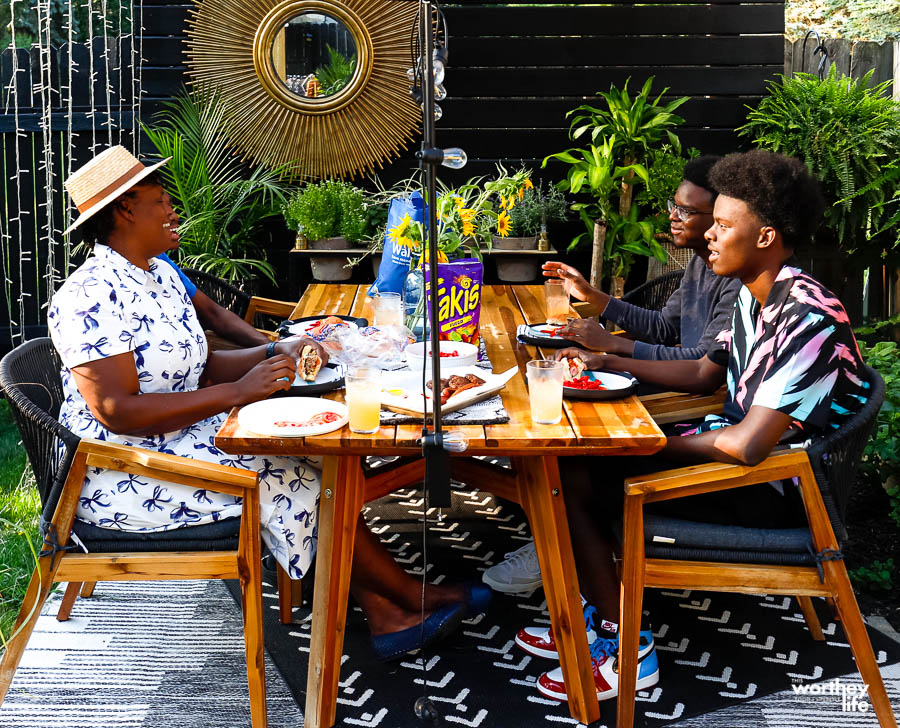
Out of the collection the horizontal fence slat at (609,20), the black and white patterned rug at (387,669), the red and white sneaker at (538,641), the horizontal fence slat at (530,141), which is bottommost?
the black and white patterned rug at (387,669)

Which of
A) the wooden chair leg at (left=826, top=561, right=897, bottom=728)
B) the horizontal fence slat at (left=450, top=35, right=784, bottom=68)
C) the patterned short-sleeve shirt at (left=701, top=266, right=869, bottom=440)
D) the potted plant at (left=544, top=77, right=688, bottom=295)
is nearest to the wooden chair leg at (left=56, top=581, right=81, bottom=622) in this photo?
the patterned short-sleeve shirt at (left=701, top=266, right=869, bottom=440)

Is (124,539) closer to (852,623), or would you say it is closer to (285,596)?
(285,596)

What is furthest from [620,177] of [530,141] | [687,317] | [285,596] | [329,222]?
[285,596]

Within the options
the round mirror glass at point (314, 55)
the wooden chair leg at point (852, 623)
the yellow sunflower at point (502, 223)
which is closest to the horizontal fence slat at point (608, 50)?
the round mirror glass at point (314, 55)

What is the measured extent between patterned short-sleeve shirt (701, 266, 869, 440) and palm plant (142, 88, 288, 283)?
10.9 ft

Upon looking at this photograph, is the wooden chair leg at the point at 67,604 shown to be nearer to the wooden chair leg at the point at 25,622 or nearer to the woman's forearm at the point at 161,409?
the wooden chair leg at the point at 25,622

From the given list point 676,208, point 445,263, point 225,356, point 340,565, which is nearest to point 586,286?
point 676,208

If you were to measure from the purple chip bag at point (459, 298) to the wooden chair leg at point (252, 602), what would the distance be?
775 millimetres

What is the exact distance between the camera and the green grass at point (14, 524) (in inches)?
115

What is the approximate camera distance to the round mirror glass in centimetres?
528

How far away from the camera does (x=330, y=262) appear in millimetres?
4984

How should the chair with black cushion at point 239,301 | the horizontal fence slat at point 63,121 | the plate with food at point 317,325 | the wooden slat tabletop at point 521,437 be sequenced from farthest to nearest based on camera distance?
the horizontal fence slat at point 63,121
the chair with black cushion at point 239,301
the plate with food at point 317,325
the wooden slat tabletop at point 521,437

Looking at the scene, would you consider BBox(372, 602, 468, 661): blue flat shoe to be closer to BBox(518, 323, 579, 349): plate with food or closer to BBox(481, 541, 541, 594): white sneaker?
BBox(481, 541, 541, 594): white sneaker

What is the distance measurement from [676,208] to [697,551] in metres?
1.24
